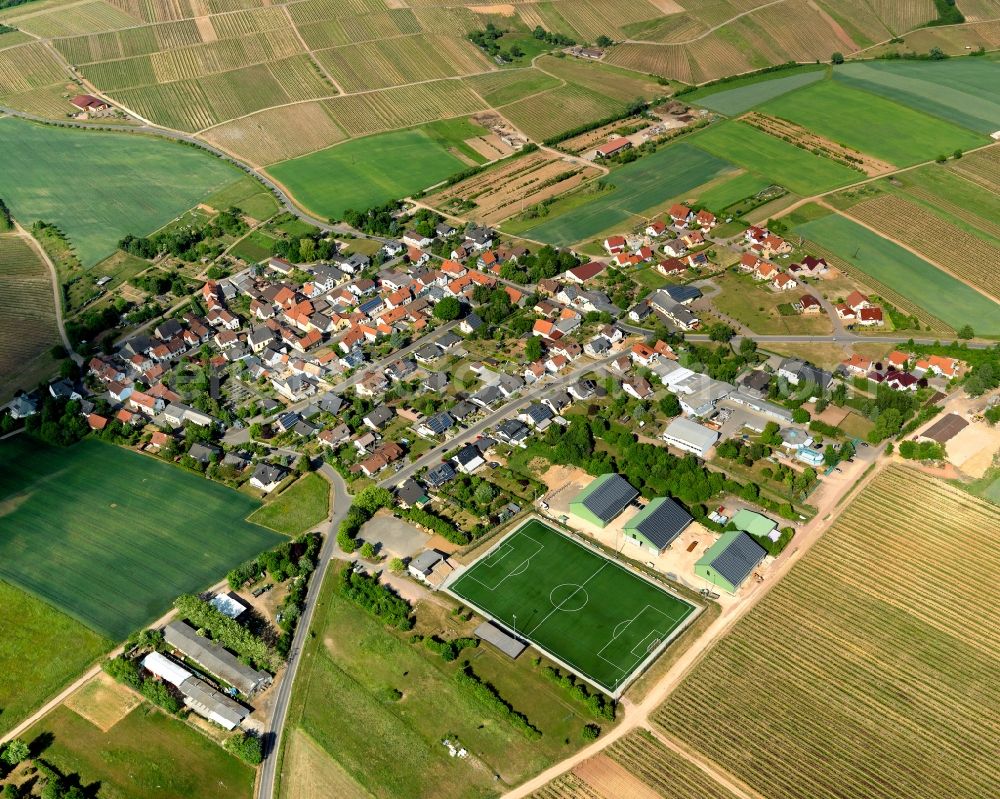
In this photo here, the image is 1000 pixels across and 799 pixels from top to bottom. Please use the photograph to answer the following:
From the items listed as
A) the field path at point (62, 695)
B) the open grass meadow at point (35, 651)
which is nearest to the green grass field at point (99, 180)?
the open grass meadow at point (35, 651)

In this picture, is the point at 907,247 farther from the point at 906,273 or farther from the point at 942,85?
the point at 942,85

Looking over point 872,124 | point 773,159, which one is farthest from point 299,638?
point 872,124

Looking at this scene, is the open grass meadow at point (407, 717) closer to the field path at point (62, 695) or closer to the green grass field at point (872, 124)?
the field path at point (62, 695)

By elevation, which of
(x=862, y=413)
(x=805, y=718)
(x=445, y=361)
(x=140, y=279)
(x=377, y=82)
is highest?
(x=377, y=82)

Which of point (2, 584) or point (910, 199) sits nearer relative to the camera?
point (2, 584)

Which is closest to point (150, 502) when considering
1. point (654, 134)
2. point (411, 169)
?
point (411, 169)

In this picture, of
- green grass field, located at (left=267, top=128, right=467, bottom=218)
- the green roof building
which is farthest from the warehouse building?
green grass field, located at (left=267, top=128, right=467, bottom=218)

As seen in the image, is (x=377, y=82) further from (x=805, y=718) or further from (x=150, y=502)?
(x=805, y=718)
